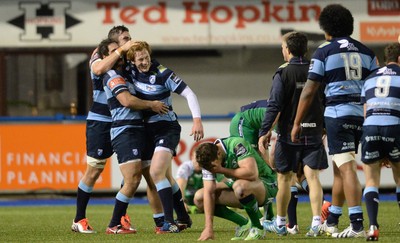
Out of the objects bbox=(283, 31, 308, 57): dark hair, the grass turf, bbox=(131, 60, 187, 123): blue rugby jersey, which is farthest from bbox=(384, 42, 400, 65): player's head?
bbox=(131, 60, 187, 123): blue rugby jersey

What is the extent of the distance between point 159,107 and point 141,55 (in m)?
0.57

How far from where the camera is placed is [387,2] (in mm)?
23094

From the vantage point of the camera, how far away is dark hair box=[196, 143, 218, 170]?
1115 centimetres

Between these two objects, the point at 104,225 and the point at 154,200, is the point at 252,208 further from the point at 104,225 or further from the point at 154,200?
the point at 104,225

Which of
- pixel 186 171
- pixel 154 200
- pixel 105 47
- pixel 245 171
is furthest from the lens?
pixel 186 171

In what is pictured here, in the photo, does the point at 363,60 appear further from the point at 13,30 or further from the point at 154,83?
the point at 13,30

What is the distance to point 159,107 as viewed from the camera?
492 inches

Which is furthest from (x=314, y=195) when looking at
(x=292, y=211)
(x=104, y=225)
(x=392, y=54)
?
(x=104, y=225)

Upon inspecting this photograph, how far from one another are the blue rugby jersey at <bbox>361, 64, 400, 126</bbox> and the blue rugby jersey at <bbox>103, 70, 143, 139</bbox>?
271 centimetres

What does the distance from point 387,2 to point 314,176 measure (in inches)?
460

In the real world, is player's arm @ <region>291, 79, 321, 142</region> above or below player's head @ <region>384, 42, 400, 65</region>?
below

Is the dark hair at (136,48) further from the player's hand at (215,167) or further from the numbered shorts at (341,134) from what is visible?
the numbered shorts at (341,134)

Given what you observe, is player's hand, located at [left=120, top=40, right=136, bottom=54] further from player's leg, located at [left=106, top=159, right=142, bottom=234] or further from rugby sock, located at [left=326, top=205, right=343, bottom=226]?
rugby sock, located at [left=326, top=205, right=343, bottom=226]

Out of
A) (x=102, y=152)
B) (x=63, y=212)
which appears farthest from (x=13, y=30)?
(x=102, y=152)
